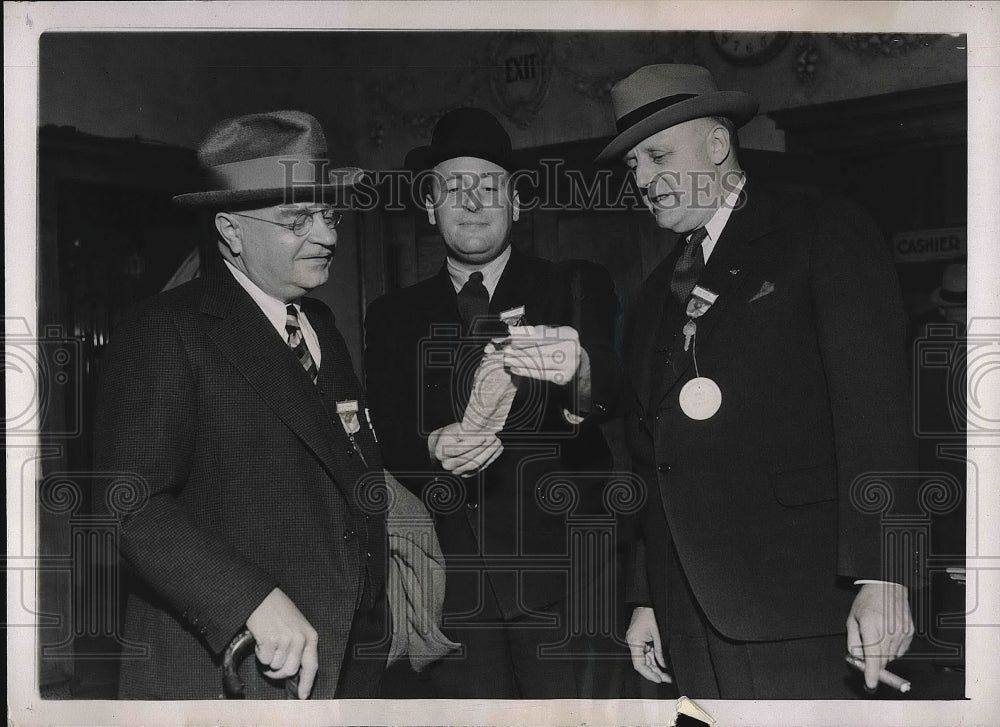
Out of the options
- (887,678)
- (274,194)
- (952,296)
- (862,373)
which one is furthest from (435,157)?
(887,678)

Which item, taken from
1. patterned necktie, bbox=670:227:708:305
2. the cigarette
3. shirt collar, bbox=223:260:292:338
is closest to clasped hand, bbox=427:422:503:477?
shirt collar, bbox=223:260:292:338

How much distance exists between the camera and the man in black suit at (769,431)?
2.68m

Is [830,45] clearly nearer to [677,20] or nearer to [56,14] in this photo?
[677,20]

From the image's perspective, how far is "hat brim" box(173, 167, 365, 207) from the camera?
9.05 ft

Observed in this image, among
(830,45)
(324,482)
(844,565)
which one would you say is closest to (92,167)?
(324,482)

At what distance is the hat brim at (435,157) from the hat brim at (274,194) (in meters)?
0.15

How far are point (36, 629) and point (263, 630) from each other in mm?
777

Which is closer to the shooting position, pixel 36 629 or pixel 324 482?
pixel 324 482

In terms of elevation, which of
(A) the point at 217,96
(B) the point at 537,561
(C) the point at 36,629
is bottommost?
(C) the point at 36,629

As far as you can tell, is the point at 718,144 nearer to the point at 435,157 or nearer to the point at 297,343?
the point at 435,157

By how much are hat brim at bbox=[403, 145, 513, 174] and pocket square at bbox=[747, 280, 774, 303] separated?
80 centimetres

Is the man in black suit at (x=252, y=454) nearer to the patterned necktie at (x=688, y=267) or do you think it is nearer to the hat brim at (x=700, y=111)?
the hat brim at (x=700, y=111)

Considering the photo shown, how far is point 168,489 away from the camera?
266 cm

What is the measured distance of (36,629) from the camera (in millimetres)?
2883
